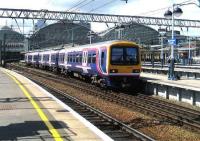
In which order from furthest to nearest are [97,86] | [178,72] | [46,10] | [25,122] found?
[46,10]
[178,72]
[97,86]
[25,122]

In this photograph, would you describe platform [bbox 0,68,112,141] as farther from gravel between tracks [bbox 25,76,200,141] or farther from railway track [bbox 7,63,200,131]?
railway track [bbox 7,63,200,131]

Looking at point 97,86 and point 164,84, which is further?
point 97,86

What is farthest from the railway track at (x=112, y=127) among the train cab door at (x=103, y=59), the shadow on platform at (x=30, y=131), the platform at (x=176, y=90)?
the train cab door at (x=103, y=59)

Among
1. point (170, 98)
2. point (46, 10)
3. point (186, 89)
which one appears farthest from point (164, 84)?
point (46, 10)

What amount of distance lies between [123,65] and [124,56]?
22.7 inches

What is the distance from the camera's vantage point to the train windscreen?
27234 millimetres

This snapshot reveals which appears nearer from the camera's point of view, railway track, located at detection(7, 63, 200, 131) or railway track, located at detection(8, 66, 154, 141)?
railway track, located at detection(8, 66, 154, 141)

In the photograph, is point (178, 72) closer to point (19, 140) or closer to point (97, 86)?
point (97, 86)

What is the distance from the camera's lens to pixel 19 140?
10789 millimetres

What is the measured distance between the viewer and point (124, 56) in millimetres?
27578

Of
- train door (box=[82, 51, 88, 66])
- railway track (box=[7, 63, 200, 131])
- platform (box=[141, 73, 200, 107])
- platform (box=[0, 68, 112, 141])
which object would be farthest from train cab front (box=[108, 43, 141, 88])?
platform (box=[0, 68, 112, 141])

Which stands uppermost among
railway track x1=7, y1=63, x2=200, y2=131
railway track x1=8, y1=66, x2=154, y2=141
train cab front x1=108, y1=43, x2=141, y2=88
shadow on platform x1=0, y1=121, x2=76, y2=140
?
train cab front x1=108, y1=43, x2=141, y2=88

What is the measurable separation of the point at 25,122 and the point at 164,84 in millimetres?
12303

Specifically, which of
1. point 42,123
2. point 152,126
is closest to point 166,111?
point 152,126
